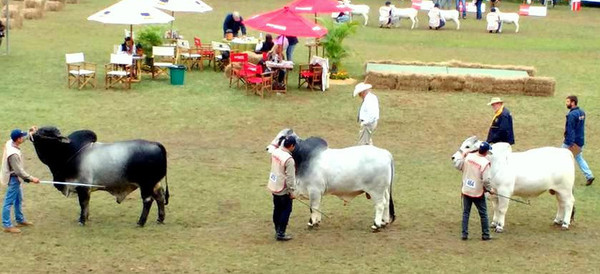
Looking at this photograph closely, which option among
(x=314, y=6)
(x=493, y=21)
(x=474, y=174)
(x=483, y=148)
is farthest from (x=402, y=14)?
(x=474, y=174)

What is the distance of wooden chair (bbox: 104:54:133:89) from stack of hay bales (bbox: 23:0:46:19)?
41.6ft

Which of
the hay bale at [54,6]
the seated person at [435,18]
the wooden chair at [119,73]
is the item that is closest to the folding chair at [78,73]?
the wooden chair at [119,73]

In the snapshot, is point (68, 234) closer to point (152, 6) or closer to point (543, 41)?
point (152, 6)

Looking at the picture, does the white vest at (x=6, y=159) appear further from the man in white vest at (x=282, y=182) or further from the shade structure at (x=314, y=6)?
the shade structure at (x=314, y=6)

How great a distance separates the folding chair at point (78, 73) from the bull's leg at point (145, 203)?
10.9 m

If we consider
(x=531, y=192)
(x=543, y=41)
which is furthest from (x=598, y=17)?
(x=531, y=192)

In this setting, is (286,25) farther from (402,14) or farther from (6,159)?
(402,14)

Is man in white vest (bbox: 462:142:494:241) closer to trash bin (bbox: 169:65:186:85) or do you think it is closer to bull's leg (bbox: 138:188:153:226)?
bull's leg (bbox: 138:188:153:226)

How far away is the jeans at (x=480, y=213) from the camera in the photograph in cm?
1512

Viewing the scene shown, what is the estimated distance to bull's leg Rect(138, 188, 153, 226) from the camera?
1560cm

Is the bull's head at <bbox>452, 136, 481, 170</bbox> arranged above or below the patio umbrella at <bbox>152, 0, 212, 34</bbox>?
below

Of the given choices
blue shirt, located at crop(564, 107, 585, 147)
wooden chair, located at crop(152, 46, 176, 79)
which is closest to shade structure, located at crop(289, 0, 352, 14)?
wooden chair, located at crop(152, 46, 176, 79)

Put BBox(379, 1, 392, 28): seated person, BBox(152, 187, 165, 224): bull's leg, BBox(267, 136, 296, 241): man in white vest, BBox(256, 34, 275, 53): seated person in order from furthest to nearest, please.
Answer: BBox(379, 1, 392, 28): seated person, BBox(256, 34, 275, 53): seated person, BBox(152, 187, 165, 224): bull's leg, BBox(267, 136, 296, 241): man in white vest

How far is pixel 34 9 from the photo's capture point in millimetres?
38688
